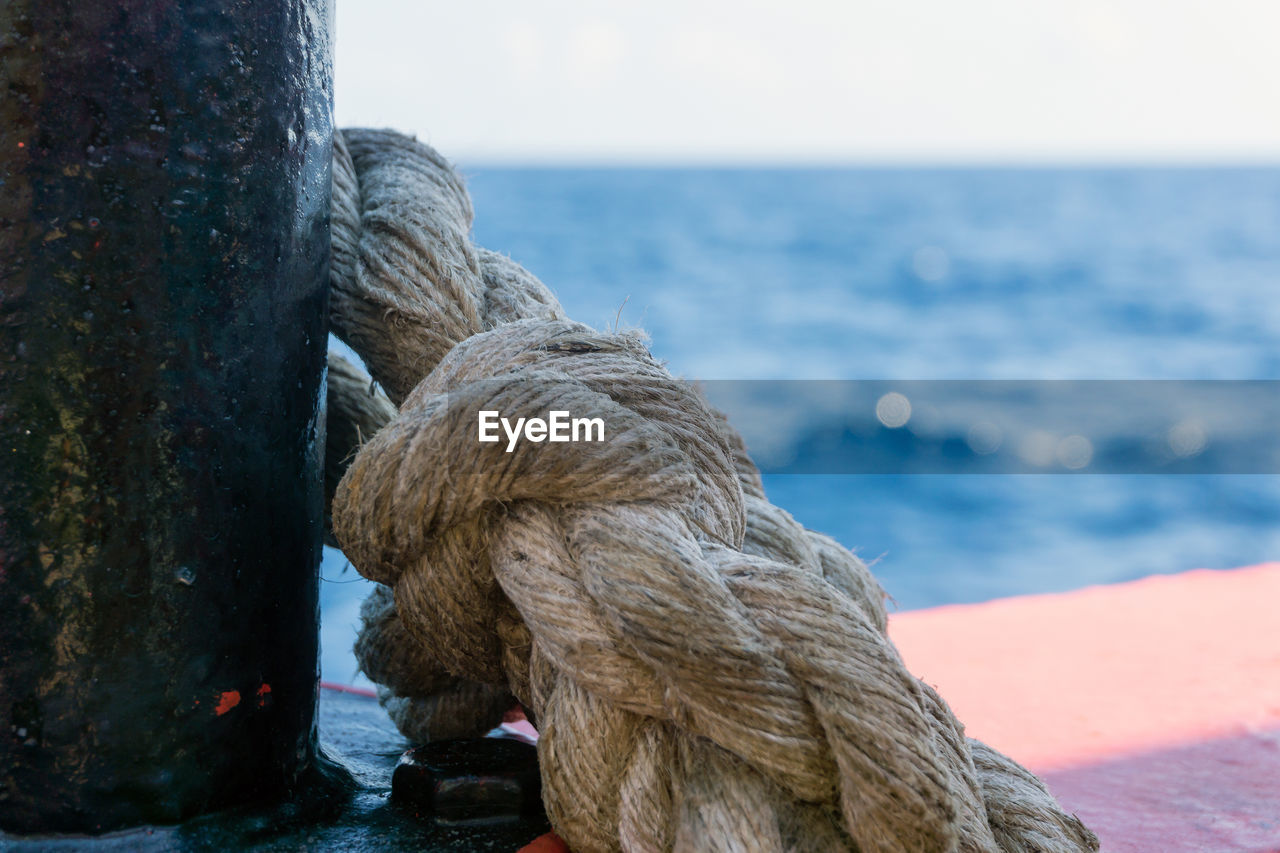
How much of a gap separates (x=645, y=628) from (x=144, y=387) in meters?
0.48

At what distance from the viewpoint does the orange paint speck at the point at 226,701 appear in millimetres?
1079

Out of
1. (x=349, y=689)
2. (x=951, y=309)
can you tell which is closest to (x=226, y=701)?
(x=349, y=689)

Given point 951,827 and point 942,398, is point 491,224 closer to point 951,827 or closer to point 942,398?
point 942,398

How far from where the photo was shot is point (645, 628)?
92 centimetres

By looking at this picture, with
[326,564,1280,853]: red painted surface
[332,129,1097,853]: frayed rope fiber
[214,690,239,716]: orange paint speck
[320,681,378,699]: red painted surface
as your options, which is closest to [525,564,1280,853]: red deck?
[326,564,1280,853]: red painted surface

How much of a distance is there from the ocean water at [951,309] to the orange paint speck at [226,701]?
47 centimetres

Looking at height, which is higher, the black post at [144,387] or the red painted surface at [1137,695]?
the black post at [144,387]

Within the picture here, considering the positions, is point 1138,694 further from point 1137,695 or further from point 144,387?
point 144,387

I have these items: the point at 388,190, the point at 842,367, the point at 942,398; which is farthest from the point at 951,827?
the point at 842,367

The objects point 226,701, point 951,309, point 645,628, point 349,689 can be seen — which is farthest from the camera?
point 951,309

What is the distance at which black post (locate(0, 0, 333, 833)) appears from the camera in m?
0.95

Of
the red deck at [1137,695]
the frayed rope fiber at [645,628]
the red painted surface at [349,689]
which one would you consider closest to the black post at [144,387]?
the frayed rope fiber at [645,628]

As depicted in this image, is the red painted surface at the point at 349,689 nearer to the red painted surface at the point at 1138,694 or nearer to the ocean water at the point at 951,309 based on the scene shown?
the ocean water at the point at 951,309

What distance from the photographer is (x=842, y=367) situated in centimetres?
1459
